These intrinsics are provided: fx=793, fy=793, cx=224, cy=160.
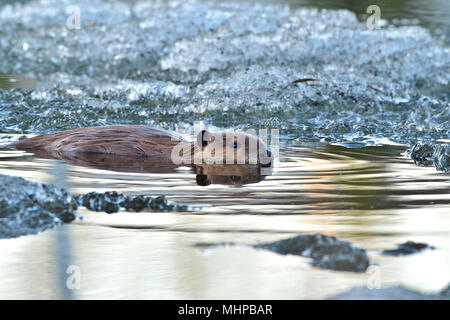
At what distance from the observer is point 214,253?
3072 mm

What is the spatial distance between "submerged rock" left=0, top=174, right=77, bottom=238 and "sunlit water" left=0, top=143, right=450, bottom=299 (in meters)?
0.11

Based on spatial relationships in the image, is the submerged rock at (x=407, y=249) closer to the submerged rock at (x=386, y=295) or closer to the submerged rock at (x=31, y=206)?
the submerged rock at (x=386, y=295)

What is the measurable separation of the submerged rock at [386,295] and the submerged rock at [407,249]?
36 cm

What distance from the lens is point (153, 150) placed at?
5316 millimetres

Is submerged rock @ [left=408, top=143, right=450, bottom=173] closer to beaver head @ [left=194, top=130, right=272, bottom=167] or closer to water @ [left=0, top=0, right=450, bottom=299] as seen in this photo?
water @ [left=0, top=0, right=450, bottom=299]

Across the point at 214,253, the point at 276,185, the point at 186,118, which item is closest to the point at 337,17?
the point at 186,118

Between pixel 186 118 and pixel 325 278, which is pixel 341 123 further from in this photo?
pixel 325 278

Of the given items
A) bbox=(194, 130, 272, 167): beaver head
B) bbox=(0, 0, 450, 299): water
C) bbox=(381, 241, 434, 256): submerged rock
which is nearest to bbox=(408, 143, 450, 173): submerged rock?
bbox=(0, 0, 450, 299): water

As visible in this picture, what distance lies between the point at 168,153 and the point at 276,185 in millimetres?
1153

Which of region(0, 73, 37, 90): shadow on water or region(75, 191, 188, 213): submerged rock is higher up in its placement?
region(0, 73, 37, 90): shadow on water

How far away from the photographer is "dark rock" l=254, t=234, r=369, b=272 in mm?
2955

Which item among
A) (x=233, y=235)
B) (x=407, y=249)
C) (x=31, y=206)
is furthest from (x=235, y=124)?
(x=407, y=249)

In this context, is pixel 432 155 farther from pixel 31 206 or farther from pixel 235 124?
pixel 31 206

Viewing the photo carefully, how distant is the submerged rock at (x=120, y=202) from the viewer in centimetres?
378
